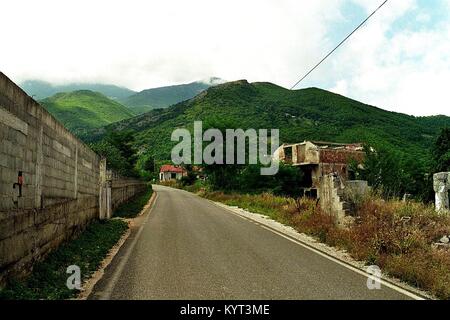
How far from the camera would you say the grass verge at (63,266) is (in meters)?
6.43

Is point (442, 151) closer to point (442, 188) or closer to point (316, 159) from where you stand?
point (316, 159)

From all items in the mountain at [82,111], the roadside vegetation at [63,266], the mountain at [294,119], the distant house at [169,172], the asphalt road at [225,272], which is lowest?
the asphalt road at [225,272]

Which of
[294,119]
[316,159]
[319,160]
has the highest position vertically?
[294,119]

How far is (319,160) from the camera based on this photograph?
5572 cm

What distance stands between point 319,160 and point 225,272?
48.7 m

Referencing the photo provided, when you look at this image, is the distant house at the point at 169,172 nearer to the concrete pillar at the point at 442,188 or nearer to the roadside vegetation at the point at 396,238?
the concrete pillar at the point at 442,188

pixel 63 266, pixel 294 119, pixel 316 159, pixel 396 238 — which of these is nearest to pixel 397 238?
pixel 396 238

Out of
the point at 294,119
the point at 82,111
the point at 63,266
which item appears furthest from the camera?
the point at 82,111

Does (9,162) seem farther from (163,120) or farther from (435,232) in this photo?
(163,120)

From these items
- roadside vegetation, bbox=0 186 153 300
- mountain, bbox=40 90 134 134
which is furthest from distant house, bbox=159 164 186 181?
roadside vegetation, bbox=0 186 153 300

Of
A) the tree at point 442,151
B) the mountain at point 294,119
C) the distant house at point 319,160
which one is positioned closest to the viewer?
the tree at point 442,151

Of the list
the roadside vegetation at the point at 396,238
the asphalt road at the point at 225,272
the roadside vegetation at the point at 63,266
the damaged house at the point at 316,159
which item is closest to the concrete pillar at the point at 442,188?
the roadside vegetation at the point at 396,238

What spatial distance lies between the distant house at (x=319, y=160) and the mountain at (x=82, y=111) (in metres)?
86.5

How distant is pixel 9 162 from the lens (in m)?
6.89
